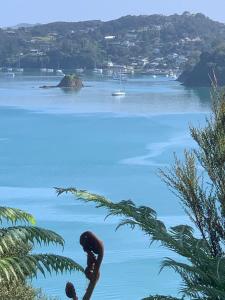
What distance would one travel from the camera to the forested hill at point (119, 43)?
93.6 meters

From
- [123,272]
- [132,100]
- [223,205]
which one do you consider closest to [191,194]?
[223,205]

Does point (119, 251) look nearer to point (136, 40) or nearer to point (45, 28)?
Answer: point (136, 40)

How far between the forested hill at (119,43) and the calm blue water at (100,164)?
4029 centimetres

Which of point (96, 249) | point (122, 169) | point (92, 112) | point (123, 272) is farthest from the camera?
point (92, 112)

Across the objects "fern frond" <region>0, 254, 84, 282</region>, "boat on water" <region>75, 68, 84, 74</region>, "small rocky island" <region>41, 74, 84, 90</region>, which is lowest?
"boat on water" <region>75, 68, 84, 74</region>

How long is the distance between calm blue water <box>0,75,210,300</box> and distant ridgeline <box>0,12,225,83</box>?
124 ft

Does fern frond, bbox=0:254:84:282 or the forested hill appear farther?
the forested hill

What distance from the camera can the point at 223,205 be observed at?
4031 mm

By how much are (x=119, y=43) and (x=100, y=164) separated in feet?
263

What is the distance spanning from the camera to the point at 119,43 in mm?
103250

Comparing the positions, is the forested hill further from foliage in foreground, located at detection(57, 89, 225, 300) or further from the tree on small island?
foliage in foreground, located at detection(57, 89, 225, 300)

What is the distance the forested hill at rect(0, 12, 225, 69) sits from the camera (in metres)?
93.6

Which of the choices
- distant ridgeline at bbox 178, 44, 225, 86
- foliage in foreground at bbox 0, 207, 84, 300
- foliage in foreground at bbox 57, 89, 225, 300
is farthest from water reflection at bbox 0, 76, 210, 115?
foliage in foreground at bbox 0, 207, 84, 300

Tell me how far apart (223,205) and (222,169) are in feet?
0.85
